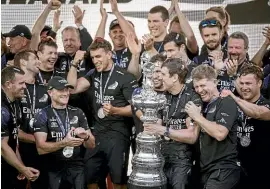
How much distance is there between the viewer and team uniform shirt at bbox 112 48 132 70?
5.07 metres

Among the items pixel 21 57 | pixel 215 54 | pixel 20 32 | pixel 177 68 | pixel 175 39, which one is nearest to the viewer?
pixel 177 68

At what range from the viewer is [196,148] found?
4.18 m

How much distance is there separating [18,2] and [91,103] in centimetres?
189

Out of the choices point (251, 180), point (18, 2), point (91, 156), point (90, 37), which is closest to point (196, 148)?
point (251, 180)

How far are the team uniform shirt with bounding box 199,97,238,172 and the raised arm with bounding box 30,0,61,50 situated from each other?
7.27 feet

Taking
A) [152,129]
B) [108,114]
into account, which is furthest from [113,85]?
[152,129]

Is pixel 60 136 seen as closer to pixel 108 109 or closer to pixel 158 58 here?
pixel 108 109

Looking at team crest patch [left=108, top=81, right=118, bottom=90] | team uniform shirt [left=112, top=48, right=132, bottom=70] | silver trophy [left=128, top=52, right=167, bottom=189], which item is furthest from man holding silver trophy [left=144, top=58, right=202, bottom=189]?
team uniform shirt [left=112, top=48, right=132, bottom=70]

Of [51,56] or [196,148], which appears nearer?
[196,148]

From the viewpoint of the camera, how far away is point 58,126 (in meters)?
4.24

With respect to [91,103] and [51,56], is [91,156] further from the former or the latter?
[51,56]

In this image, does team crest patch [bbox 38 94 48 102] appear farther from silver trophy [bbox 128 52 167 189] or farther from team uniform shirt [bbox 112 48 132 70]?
silver trophy [bbox 128 52 167 189]

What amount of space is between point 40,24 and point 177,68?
6.51 ft

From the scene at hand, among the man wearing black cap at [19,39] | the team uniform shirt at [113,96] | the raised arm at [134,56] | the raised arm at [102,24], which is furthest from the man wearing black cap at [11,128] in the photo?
the raised arm at [102,24]
